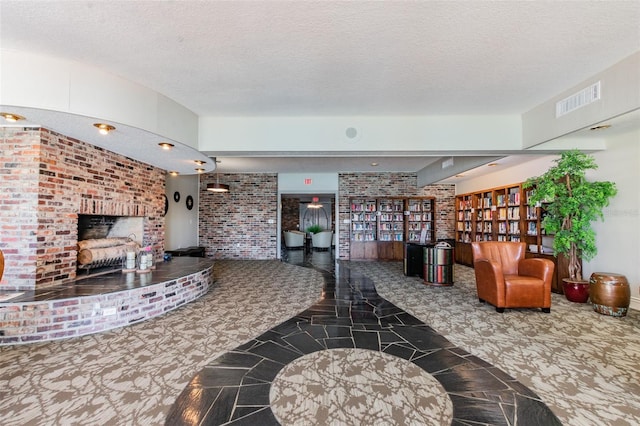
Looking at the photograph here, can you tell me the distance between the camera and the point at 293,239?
38.0ft

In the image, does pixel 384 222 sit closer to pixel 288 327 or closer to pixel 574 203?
pixel 574 203

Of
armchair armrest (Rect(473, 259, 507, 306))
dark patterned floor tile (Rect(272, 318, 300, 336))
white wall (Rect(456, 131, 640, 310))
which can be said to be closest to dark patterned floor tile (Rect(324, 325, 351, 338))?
dark patterned floor tile (Rect(272, 318, 300, 336))

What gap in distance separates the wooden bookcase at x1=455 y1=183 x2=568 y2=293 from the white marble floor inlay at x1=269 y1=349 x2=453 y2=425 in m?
4.12

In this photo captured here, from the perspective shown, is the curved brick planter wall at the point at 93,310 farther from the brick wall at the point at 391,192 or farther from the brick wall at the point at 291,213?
the brick wall at the point at 291,213

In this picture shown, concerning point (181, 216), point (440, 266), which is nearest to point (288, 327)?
point (440, 266)

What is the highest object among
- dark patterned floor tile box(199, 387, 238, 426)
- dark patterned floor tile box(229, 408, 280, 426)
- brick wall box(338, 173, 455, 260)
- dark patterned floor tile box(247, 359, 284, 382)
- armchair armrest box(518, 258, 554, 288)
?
brick wall box(338, 173, 455, 260)

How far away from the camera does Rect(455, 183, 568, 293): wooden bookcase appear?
513 centimetres

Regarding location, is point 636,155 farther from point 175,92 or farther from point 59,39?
point 59,39

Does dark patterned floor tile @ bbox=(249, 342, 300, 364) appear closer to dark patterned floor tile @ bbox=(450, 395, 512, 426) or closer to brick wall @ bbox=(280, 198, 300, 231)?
dark patterned floor tile @ bbox=(450, 395, 512, 426)

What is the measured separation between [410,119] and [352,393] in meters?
3.62

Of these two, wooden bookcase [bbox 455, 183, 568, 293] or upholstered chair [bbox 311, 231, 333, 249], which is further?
upholstered chair [bbox 311, 231, 333, 249]

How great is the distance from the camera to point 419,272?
230 inches

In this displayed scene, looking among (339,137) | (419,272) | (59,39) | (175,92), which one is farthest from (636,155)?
(59,39)

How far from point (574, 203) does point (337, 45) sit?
161 inches
